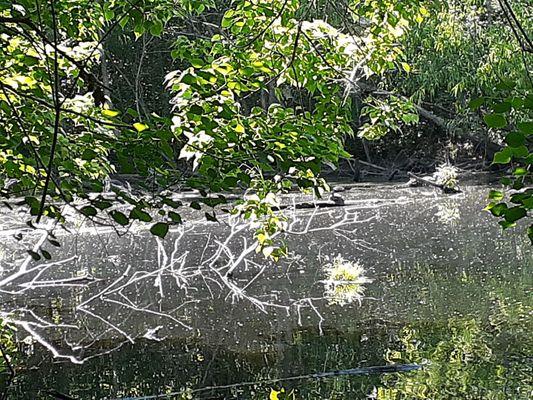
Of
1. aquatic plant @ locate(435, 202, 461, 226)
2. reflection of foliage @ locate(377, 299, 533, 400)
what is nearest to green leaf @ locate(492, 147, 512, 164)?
reflection of foliage @ locate(377, 299, 533, 400)

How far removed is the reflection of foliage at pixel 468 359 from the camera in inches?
136

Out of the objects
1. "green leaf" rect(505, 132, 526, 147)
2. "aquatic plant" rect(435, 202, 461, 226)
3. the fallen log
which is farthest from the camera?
the fallen log

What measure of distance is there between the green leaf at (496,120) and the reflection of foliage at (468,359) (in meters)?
2.29

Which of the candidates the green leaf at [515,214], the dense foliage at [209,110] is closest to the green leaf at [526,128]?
the green leaf at [515,214]

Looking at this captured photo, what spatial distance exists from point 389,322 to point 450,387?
45.0 inches

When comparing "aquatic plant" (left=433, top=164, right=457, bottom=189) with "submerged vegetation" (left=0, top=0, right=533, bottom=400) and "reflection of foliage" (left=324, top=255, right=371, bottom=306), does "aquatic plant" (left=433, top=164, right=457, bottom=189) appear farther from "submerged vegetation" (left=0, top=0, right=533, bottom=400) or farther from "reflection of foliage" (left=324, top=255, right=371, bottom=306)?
"reflection of foliage" (left=324, top=255, right=371, bottom=306)

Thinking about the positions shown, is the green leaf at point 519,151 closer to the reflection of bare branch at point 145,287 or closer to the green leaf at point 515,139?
the green leaf at point 515,139

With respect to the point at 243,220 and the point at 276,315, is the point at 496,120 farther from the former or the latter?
the point at 243,220

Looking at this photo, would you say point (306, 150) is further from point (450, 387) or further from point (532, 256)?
point (532, 256)

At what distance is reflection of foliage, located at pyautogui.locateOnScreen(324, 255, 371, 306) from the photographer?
17.1 ft

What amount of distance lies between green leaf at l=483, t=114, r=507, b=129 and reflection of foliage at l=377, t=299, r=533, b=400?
2.29m

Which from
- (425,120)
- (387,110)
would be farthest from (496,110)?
(425,120)

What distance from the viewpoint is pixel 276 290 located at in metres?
5.38

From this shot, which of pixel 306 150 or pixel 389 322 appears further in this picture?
pixel 389 322
